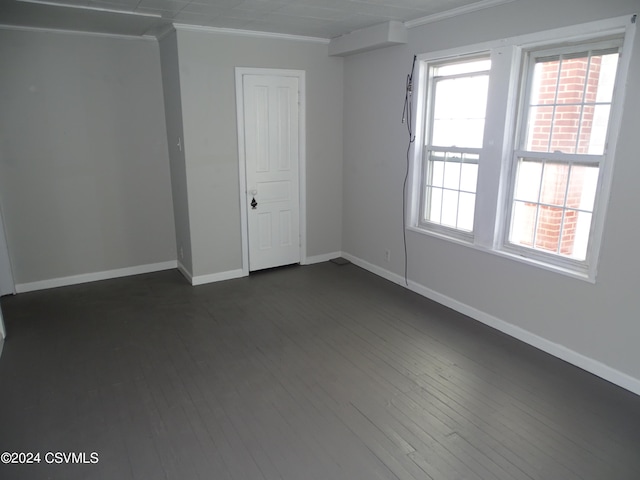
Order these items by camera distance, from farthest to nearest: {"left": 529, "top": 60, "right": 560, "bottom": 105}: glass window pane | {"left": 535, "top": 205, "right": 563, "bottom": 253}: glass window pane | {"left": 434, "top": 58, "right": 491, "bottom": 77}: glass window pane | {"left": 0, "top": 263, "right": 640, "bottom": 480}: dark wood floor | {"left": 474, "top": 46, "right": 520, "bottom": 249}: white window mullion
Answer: {"left": 434, "top": 58, "right": 491, "bottom": 77}: glass window pane < {"left": 474, "top": 46, "right": 520, "bottom": 249}: white window mullion < {"left": 535, "top": 205, "right": 563, "bottom": 253}: glass window pane < {"left": 529, "top": 60, "right": 560, "bottom": 105}: glass window pane < {"left": 0, "top": 263, "right": 640, "bottom": 480}: dark wood floor

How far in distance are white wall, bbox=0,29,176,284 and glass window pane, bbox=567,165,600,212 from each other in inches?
162

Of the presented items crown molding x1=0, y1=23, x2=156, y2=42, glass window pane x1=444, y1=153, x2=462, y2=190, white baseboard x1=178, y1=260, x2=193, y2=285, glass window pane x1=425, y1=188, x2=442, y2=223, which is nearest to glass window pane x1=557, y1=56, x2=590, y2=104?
glass window pane x1=444, y1=153, x2=462, y2=190

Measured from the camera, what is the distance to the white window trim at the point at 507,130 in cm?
270

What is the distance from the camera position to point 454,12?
11.8 feet

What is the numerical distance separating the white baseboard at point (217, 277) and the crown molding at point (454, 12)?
314cm

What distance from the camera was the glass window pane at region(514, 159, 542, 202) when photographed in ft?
10.8

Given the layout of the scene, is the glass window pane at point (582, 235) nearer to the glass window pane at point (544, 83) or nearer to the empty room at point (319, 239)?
the empty room at point (319, 239)

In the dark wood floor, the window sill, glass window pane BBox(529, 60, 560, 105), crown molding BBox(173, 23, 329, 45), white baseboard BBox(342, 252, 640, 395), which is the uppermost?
crown molding BBox(173, 23, 329, 45)

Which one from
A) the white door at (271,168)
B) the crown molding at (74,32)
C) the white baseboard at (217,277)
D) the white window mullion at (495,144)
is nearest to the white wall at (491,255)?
the white window mullion at (495,144)

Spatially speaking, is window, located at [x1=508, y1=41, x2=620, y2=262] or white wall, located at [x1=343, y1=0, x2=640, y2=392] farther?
window, located at [x1=508, y1=41, x2=620, y2=262]

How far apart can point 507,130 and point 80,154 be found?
4218 millimetres

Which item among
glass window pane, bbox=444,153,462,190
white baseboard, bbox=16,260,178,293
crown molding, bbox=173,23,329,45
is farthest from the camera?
white baseboard, bbox=16,260,178,293

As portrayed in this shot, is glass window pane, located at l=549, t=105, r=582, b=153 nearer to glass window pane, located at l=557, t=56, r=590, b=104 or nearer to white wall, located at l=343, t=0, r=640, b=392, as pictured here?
glass window pane, located at l=557, t=56, r=590, b=104

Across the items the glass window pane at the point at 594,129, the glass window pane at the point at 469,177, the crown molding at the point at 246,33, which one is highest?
the crown molding at the point at 246,33
